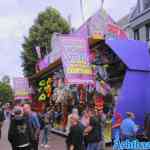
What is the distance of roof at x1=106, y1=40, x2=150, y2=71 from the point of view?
59.3ft

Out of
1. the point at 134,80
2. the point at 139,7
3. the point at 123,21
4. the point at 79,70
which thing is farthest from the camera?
the point at 123,21

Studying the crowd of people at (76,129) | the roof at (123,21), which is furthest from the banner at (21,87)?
the crowd of people at (76,129)

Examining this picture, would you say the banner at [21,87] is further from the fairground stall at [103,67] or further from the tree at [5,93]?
the tree at [5,93]

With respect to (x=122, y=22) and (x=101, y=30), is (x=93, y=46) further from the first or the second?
(x=122, y=22)

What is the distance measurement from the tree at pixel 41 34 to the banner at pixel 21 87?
1332cm

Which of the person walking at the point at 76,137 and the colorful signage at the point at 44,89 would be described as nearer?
the person walking at the point at 76,137

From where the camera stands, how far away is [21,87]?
102 ft

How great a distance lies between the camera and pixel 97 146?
504 inches

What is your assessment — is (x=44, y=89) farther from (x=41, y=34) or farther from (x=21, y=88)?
(x=41, y=34)

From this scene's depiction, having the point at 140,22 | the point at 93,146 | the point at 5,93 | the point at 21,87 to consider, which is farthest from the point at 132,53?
the point at 5,93

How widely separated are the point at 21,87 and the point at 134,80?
564 inches

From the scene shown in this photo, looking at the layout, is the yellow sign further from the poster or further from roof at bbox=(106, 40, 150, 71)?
the poster

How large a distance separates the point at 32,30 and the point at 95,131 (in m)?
34.8

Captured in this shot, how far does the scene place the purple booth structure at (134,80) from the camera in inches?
703
